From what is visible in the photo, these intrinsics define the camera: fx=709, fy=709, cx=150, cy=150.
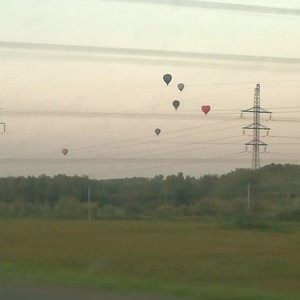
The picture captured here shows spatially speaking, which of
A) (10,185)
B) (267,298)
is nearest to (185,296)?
(267,298)

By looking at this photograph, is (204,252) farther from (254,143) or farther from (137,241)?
(254,143)

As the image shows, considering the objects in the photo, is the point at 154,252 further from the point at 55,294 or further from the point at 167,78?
the point at 55,294

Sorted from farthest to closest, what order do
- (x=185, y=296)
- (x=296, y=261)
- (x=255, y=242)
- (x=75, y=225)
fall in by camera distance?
(x=255, y=242)
(x=75, y=225)
(x=296, y=261)
(x=185, y=296)

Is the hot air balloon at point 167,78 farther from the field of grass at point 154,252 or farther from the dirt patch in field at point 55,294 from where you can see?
the dirt patch in field at point 55,294

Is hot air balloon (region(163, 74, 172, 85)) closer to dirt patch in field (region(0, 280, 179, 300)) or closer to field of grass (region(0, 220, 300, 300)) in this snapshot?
field of grass (region(0, 220, 300, 300))

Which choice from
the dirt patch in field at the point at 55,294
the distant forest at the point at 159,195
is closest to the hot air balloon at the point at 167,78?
the distant forest at the point at 159,195

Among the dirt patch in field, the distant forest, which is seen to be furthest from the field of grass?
the dirt patch in field
